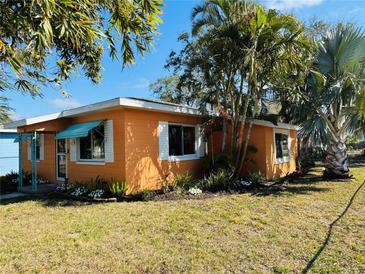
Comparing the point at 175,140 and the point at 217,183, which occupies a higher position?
the point at 175,140

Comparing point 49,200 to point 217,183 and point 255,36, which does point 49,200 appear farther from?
point 255,36

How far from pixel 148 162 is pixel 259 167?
5.43m

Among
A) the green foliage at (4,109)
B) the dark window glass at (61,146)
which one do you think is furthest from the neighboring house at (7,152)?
the green foliage at (4,109)

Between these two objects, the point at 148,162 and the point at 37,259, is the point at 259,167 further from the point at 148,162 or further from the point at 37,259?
the point at 37,259

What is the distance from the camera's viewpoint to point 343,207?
7.94m

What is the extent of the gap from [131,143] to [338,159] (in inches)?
354

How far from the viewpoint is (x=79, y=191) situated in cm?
1055

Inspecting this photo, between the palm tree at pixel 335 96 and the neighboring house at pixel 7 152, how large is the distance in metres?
18.7

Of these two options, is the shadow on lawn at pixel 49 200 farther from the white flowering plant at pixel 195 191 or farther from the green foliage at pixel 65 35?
the green foliage at pixel 65 35

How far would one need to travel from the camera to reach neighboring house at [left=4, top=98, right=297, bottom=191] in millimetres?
10547

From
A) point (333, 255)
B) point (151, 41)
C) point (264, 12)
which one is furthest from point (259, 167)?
point (151, 41)

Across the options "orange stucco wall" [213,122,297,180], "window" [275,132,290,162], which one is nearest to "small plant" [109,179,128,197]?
"orange stucco wall" [213,122,297,180]

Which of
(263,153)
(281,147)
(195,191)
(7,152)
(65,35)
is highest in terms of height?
(65,35)

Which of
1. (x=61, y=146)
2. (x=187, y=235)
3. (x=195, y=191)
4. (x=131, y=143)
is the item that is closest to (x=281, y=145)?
(x=195, y=191)
